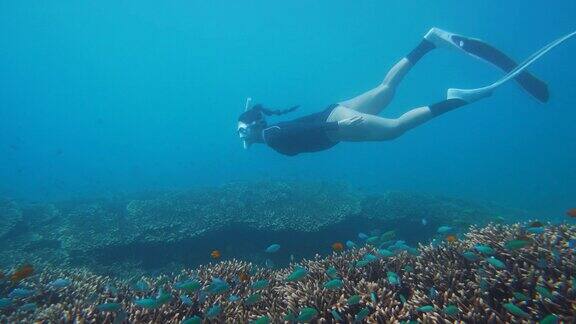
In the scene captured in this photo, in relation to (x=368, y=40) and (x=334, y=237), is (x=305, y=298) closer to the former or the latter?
(x=334, y=237)

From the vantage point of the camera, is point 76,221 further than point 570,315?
Yes

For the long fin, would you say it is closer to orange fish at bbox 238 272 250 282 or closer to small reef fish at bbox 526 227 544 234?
small reef fish at bbox 526 227 544 234

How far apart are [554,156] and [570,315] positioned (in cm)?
9926

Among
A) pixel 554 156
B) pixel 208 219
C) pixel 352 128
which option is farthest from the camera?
pixel 554 156

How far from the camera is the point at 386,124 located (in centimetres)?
901

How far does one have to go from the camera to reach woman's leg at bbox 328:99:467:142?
29.1 ft

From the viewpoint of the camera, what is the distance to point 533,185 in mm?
45688

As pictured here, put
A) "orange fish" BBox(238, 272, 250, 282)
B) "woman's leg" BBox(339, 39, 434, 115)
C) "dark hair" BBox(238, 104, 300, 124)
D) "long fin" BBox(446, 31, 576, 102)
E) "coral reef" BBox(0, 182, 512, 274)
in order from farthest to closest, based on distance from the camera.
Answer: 1. "coral reef" BBox(0, 182, 512, 274)
2. "woman's leg" BBox(339, 39, 434, 115)
3. "dark hair" BBox(238, 104, 300, 124)
4. "long fin" BBox(446, 31, 576, 102)
5. "orange fish" BBox(238, 272, 250, 282)

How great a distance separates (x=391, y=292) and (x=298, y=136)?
524 centimetres

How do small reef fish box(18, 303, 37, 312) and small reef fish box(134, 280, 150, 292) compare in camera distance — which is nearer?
small reef fish box(18, 303, 37, 312)

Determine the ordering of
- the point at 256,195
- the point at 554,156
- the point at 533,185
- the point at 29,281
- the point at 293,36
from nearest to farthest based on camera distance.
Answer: the point at 29,281
the point at 256,195
the point at 533,185
the point at 554,156
the point at 293,36

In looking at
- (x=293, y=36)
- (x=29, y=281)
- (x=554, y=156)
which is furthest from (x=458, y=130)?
(x=29, y=281)

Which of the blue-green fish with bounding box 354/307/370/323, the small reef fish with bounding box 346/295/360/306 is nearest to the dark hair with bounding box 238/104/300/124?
the small reef fish with bounding box 346/295/360/306

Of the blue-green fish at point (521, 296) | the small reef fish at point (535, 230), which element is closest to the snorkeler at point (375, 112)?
the small reef fish at point (535, 230)
